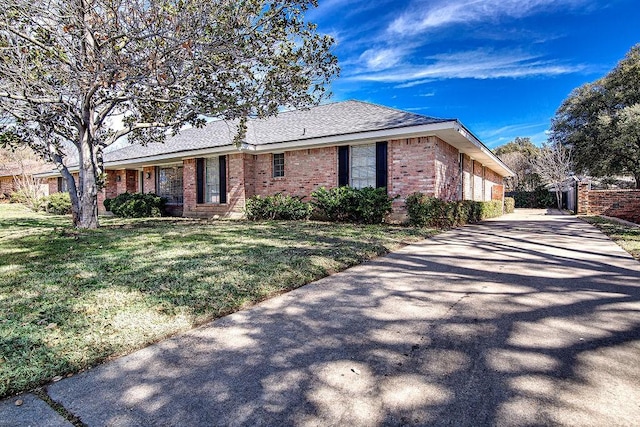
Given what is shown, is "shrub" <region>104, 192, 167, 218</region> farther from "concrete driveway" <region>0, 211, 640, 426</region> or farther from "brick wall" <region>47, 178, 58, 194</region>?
"concrete driveway" <region>0, 211, 640, 426</region>

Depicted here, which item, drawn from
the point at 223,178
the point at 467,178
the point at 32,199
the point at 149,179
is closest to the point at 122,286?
the point at 223,178

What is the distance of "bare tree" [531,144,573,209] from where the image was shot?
28.5 m

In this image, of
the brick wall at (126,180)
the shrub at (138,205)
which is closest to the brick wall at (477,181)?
the shrub at (138,205)

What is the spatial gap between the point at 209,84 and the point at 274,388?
7888 mm

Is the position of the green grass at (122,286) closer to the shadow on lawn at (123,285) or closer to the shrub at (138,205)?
the shadow on lawn at (123,285)

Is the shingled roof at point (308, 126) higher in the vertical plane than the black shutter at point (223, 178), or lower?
higher

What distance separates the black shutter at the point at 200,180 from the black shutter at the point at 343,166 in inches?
254

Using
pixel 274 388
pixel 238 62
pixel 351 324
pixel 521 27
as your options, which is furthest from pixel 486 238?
pixel 521 27

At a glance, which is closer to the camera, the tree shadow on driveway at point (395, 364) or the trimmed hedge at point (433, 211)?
the tree shadow on driveway at point (395, 364)

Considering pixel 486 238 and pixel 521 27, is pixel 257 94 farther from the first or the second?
pixel 521 27

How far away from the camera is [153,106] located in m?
9.07

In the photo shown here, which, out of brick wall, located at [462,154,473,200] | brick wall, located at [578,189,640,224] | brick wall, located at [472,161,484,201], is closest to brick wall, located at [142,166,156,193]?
brick wall, located at [462,154,473,200]

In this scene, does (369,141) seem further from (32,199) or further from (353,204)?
(32,199)

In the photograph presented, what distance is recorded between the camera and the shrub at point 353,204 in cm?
1099
